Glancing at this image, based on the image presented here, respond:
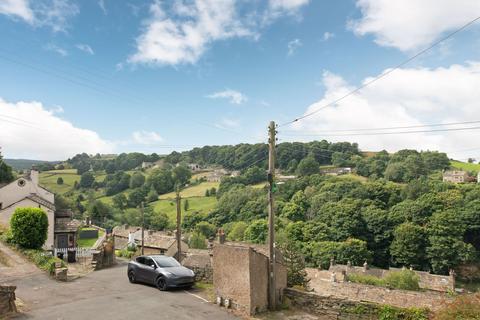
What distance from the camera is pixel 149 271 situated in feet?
54.6

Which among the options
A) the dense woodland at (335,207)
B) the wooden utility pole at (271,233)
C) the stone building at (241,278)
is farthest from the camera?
the dense woodland at (335,207)

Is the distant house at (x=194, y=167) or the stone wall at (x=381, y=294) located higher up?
the distant house at (x=194, y=167)

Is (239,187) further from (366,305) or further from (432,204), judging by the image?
(366,305)

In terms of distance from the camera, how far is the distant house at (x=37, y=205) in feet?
109

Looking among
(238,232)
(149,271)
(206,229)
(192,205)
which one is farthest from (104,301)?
(192,205)

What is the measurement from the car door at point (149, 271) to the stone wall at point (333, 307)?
6.39 metres

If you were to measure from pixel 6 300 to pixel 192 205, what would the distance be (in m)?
103

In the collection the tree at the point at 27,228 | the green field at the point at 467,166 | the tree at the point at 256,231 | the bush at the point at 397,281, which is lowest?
the bush at the point at 397,281

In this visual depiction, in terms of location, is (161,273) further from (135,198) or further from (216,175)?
(216,175)

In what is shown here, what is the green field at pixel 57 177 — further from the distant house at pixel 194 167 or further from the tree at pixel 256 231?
the tree at pixel 256 231

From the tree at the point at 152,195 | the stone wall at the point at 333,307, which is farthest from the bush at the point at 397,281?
the tree at the point at 152,195

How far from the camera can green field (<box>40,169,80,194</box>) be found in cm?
11369

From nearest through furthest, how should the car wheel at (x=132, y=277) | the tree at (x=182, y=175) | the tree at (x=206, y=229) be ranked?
1. the car wheel at (x=132, y=277)
2. the tree at (x=206, y=229)
3. the tree at (x=182, y=175)

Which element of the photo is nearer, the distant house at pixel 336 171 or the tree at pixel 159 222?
the tree at pixel 159 222
